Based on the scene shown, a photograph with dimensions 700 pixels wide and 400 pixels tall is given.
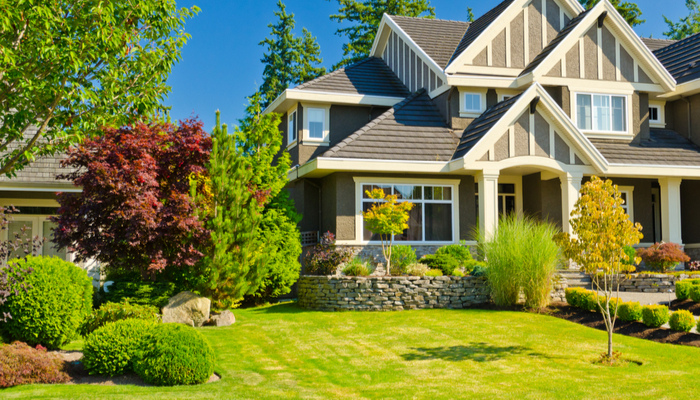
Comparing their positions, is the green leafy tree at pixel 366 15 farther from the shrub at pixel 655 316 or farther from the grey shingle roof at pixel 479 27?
the shrub at pixel 655 316

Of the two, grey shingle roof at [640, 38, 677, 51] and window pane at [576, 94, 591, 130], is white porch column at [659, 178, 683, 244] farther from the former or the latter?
grey shingle roof at [640, 38, 677, 51]

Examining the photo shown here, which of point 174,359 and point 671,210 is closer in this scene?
point 174,359

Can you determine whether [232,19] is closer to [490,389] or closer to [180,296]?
[180,296]

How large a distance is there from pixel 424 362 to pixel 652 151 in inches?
583

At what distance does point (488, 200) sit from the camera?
60.5ft

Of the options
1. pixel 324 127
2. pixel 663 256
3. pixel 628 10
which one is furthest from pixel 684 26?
pixel 324 127

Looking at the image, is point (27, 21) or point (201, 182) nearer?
point (27, 21)

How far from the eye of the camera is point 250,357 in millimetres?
10516

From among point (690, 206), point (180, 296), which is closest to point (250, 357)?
point (180, 296)

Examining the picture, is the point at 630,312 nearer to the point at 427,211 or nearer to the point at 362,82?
the point at 427,211

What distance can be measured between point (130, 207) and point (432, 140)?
10432 millimetres

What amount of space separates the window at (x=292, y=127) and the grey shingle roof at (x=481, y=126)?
6.13 m

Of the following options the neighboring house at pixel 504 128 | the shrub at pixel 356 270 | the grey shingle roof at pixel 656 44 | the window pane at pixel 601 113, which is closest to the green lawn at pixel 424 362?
the shrub at pixel 356 270

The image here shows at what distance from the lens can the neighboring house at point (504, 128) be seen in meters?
18.6
